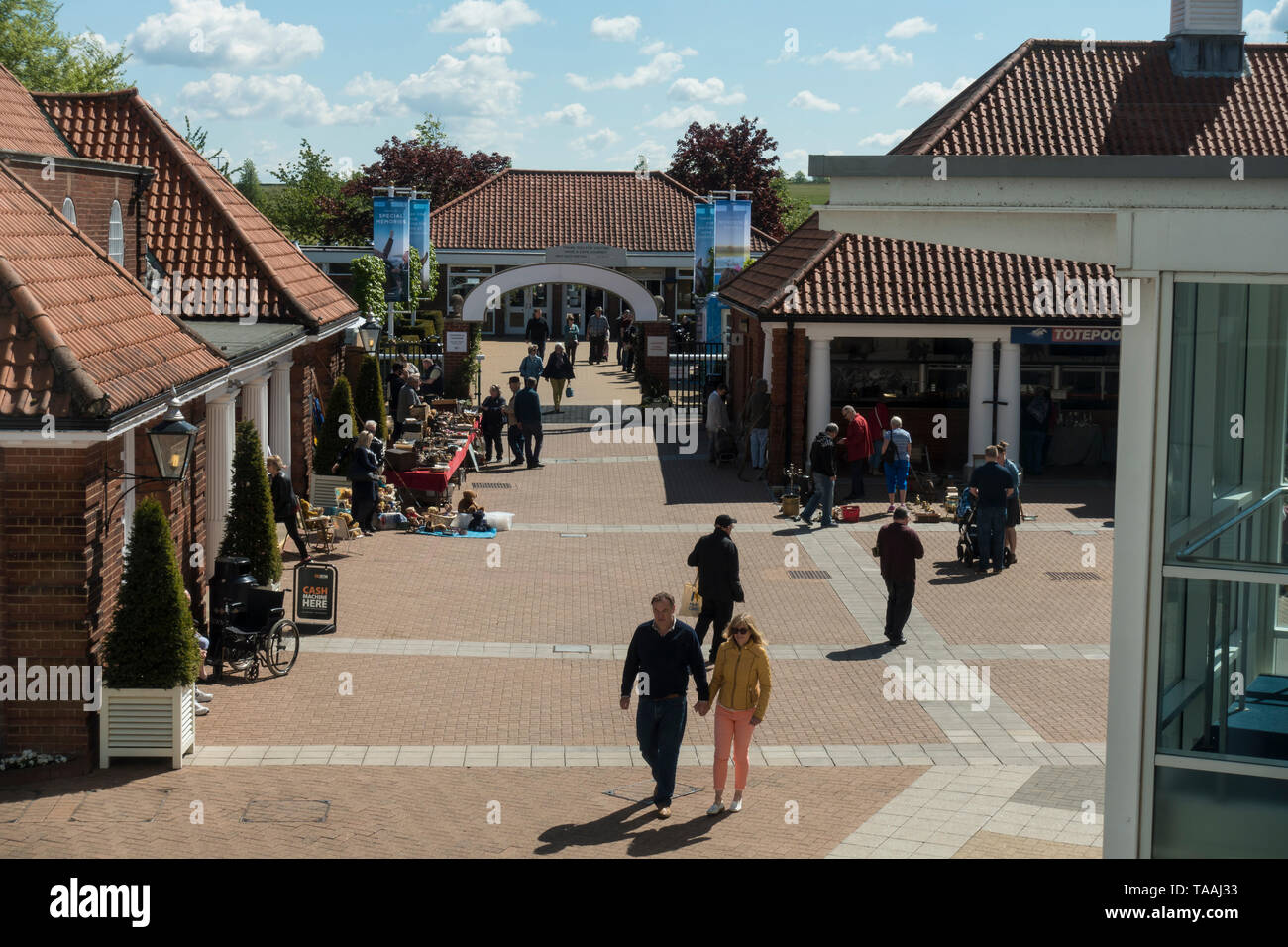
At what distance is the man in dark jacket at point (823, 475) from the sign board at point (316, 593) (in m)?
8.52

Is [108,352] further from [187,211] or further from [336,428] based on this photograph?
[336,428]

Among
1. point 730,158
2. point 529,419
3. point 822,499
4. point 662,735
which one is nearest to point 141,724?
point 662,735

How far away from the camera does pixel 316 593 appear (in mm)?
15938

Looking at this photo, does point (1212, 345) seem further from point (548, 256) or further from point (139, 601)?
point (548, 256)

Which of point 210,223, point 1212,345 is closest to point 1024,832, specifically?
point 1212,345

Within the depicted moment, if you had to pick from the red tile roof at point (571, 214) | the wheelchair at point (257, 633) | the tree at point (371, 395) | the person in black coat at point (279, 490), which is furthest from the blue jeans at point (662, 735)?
the red tile roof at point (571, 214)

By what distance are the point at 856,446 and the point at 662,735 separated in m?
13.8

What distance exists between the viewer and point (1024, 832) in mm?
10742

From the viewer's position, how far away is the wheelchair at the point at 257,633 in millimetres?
14109

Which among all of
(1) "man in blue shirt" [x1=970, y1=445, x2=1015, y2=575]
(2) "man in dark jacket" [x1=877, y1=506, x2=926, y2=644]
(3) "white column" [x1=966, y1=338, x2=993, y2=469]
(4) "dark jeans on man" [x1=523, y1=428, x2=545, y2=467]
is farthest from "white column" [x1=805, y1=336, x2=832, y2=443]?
(2) "man in dark jacket" [x1=877, y1=506, x2=926, y2=644]

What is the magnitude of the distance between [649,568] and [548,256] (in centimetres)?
2341

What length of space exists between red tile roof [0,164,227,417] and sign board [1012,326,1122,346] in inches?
606

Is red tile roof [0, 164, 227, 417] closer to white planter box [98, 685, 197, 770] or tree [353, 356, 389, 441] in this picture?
white planter box [98, 685, 197, 770]

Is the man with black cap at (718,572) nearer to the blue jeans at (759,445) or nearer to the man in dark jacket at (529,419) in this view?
the blue jeans at (759,445)
